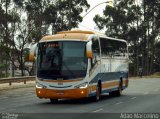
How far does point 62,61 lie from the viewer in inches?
881

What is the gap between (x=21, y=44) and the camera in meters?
69.2

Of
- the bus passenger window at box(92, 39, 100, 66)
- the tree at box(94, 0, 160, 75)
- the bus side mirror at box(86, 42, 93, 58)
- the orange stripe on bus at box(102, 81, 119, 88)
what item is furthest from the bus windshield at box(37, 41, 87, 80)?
the tree at box(94, 0, 160, 75)

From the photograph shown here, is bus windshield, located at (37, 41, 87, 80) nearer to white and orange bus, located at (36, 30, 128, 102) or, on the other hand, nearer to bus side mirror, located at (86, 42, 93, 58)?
white and orange bus, located at (36, 30, 128, 102)

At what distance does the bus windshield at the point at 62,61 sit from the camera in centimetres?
2230

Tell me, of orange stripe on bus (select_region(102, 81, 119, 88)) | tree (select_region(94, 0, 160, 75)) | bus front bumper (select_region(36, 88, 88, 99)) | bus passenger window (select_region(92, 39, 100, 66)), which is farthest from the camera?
tree (select_region(94, 0, 160, 75))

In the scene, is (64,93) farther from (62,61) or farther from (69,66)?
(62,61)

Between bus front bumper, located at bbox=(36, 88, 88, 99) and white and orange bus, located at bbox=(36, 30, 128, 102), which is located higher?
white and orange bus, located at bbox=(36, 30, 128, 102)

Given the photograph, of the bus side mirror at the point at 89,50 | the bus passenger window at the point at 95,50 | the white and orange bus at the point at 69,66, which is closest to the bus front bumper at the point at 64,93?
the white and orange bus at the point at 69,66

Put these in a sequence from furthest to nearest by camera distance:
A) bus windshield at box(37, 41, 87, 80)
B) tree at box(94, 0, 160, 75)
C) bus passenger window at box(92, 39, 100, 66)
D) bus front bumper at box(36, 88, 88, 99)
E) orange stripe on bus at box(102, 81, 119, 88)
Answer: tree at box(94, 0, 160, 75) → orange stripe on bus at box(102, 81, 119, 88) → bus passenger window at box(92, 39, 100, 66) → bus windshield at box(37, 41, 87, 80) → bus front bumper at box(36, 88, 88, 99)

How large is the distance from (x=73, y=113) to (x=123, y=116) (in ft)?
6.34

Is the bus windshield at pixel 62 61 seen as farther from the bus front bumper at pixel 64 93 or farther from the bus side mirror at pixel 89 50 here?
the bus front bumper at pixel 64 93

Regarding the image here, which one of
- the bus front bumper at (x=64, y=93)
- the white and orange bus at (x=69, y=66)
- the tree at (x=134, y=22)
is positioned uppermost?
the tree at (x=134, y=22)

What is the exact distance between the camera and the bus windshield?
22297 mm

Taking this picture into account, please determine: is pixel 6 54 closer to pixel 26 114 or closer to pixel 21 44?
pixel 21 44
